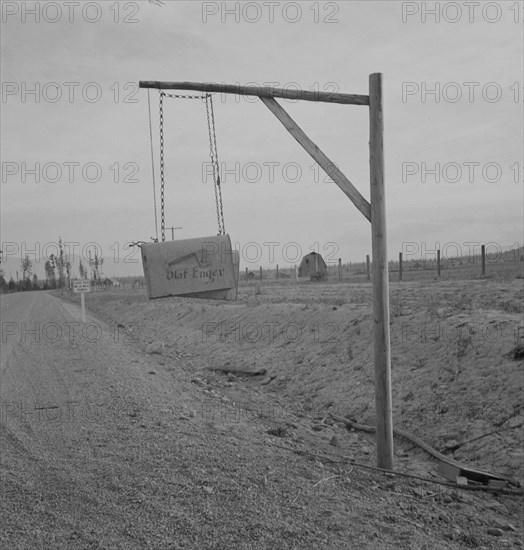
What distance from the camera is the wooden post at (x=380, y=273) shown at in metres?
6.31

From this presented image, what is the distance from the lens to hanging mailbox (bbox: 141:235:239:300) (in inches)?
193

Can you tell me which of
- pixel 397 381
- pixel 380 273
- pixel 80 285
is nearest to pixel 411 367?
pixel 397 381

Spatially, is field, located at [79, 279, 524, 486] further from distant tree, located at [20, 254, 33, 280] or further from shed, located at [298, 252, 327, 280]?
distant tree, located at [20, 254, 33, 280]

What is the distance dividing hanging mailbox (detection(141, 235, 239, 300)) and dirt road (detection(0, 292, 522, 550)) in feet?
5.94

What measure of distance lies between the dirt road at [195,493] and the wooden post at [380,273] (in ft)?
1.57

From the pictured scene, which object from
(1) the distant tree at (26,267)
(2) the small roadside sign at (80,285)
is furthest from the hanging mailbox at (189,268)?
(1) the distant tree at (26,267)

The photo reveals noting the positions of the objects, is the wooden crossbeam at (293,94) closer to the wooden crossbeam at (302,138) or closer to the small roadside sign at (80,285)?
the wooden crossbeam at (302,138)

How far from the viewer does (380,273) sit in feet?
21.4

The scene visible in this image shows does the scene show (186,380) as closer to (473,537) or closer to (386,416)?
(386,416)

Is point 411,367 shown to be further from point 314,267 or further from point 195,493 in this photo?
point 314,267

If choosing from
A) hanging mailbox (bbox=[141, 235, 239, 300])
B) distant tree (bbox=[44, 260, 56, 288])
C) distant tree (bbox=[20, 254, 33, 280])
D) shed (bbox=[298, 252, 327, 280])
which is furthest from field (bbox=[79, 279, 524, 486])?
distant tree (bbox=[20, 254, 33, 280])

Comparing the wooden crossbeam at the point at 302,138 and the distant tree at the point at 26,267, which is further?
the distant tree at the point at 26,267

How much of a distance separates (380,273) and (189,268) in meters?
2.39

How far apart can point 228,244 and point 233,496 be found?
2.21 metres
